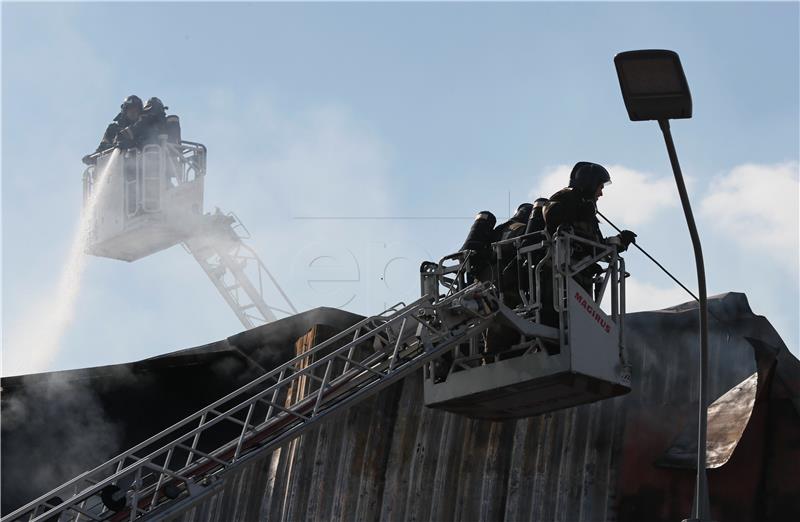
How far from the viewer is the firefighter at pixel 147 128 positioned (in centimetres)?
3177

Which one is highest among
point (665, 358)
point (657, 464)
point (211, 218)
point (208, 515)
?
point (211, 218)

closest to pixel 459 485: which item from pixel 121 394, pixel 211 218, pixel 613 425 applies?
pixel 613 425

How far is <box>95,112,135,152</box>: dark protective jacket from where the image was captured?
32281 mm

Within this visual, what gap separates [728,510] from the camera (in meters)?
13.9

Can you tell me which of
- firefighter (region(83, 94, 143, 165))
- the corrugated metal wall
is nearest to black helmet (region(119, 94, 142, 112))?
firefighter (region(83, 94, 143, 165))

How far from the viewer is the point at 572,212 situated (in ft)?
45.7

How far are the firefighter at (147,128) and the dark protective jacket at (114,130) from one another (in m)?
0.28

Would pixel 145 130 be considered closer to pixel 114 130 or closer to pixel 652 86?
pixel 114 130

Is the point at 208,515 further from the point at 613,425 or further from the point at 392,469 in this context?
the point at 613,425

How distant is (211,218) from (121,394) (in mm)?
13097

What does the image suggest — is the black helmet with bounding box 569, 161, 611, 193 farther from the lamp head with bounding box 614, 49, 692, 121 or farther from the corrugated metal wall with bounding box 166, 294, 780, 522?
the lamp head with bounding box 614, 49, 692, 121

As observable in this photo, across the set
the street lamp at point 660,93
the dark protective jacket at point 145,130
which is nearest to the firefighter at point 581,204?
the street lamp at point 660,93

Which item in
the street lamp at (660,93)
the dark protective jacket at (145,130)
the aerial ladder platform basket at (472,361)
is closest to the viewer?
the street lamp at (660,93)

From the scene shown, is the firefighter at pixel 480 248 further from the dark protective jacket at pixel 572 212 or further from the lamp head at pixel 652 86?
the lamp head at pixel 652 86
